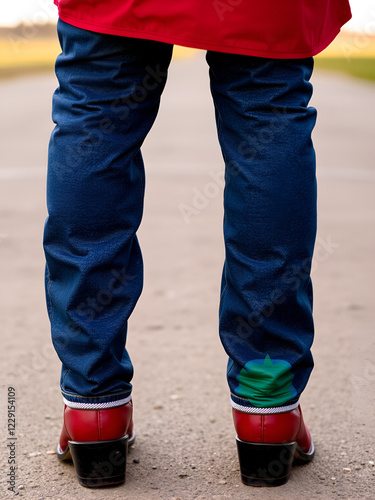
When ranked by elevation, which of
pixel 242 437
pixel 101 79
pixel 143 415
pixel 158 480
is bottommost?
pixel 143 415

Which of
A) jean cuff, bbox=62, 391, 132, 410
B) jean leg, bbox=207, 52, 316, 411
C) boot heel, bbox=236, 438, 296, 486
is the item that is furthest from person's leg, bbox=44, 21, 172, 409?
boot heel, bbox=236, 438, 296, 486

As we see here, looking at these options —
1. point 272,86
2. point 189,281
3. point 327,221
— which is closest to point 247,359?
point 272,86

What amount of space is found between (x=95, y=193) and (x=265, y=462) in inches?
23.1

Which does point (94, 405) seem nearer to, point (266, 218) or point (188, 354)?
point (266, 218)

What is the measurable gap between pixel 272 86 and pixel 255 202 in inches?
7.9

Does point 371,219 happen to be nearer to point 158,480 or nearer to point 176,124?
point 158,480

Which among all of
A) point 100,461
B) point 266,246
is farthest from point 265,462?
point 266,246

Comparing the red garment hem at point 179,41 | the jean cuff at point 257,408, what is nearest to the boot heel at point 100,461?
the jean cuff at point 257,408

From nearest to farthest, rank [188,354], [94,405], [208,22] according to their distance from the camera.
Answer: [208,22], [94,405], [188,354]

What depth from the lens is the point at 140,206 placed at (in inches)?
51.6

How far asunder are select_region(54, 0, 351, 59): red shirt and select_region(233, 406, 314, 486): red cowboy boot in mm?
645

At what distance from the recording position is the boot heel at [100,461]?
1301mm

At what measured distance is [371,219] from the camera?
3521 millimetres

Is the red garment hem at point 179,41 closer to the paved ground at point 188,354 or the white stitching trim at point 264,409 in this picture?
the white stitching trim at point 264,409
